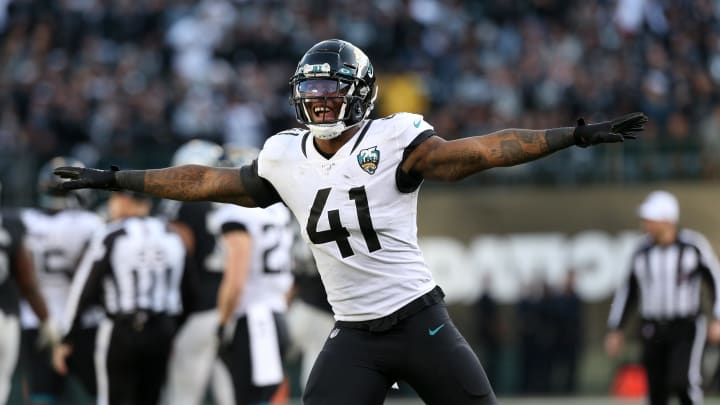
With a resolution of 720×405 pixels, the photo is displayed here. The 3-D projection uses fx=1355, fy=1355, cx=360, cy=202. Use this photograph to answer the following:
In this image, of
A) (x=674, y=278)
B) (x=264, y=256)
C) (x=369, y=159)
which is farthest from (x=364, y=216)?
(x=674, y=278)

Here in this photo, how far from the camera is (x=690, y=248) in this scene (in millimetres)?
10172

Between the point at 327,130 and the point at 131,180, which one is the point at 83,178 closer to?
the point at 131,180

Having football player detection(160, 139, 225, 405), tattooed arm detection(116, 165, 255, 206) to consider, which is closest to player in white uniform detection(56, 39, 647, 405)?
tattooed arm detection(116, 165, 255, 206)

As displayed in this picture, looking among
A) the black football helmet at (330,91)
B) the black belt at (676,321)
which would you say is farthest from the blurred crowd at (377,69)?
the black football helmet at (330,91)

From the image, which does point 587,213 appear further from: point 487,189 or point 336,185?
point 336,185

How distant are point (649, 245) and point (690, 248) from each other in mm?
304

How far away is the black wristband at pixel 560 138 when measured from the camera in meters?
5.10

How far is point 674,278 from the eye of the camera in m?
10.1

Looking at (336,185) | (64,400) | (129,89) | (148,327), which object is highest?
(129,89)

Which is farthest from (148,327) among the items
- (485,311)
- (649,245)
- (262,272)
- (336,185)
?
(485,311)

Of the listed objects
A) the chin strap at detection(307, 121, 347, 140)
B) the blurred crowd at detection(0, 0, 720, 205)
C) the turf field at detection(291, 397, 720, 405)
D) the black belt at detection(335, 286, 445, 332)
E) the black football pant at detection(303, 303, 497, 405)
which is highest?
the blurred crowd at detection(0, 0, 720, 205)

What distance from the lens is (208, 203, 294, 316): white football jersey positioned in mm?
8094

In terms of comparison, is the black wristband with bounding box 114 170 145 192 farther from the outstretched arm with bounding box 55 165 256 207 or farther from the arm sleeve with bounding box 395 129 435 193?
the arm sleeve with bounding box 395 129 435 193

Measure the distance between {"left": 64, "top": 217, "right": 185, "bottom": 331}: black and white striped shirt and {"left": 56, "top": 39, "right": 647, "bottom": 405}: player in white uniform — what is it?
278cm
